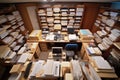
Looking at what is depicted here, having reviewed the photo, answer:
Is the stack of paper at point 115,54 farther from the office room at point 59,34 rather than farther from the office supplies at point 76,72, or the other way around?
the office supplies at point 76,72

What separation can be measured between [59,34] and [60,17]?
77 cm

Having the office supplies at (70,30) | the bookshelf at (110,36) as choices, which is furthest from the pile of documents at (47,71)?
the office supplies at (70,30)

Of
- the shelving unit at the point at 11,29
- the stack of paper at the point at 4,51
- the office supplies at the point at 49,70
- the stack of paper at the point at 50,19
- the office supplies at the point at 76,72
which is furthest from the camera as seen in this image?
the stack of paper at the point at 50,19

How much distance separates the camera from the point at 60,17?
362 cm

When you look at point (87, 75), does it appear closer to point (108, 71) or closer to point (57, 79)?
point (57, 79)

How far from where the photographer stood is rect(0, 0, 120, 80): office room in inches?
94.3

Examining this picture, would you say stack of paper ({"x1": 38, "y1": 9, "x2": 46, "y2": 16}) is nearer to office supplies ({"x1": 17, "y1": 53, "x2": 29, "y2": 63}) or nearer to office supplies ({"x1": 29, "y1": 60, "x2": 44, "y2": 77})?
office supplies ({"x1": 17, "y1": 53, "x2": 29, "y2": 63})

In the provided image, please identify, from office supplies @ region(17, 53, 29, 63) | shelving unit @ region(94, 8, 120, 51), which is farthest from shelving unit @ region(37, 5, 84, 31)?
office supplies @ region(17, 53, 29, 63)

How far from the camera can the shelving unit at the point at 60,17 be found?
337 centimetres

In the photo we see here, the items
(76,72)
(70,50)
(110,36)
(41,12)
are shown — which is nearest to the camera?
(76,72)

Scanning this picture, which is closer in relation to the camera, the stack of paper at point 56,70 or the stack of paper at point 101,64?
the stack of paper at point 56,70

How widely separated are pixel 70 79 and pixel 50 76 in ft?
1.24

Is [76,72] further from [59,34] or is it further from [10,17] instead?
[10,17]

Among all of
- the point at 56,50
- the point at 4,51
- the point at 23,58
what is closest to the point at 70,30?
the point at 56,50
